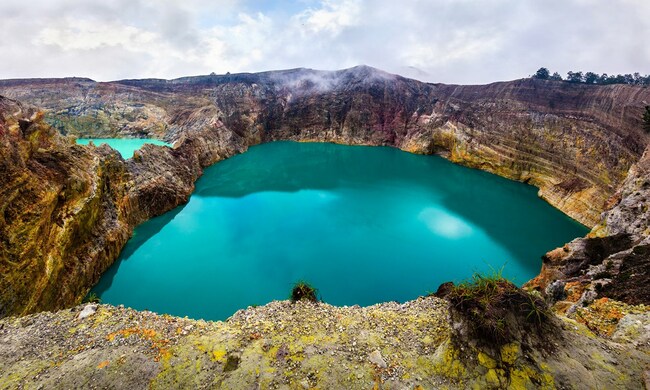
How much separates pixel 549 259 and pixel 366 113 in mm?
41085

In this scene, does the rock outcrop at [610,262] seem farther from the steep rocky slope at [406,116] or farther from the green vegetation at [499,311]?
the steep rocky slope at [406,116]

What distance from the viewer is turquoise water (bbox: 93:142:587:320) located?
13680 mm

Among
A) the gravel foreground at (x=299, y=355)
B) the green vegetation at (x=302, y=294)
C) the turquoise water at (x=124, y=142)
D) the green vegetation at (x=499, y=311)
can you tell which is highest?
the green vegetation at (x=499, y=311)

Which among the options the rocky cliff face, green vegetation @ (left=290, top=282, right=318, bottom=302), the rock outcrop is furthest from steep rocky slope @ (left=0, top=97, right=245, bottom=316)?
the rock outcrop

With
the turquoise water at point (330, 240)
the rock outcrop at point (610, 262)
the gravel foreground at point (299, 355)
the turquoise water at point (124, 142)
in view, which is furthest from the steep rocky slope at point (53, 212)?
the turquoise water at point (124, 142)

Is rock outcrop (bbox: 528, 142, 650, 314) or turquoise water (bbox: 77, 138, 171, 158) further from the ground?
rock outcrop (bbox: 528, 142, 650, 314)

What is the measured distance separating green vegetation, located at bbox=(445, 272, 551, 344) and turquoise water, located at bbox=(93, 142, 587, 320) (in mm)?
7804

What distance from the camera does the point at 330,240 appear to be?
18016mm

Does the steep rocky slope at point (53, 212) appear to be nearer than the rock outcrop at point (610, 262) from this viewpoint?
No

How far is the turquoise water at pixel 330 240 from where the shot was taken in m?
13.7

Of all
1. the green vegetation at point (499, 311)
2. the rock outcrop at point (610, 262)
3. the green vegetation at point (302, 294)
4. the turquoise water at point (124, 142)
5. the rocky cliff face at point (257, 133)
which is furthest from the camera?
the turquoise water at point (124, 142)

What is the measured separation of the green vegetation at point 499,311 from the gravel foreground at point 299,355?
299 millimetres

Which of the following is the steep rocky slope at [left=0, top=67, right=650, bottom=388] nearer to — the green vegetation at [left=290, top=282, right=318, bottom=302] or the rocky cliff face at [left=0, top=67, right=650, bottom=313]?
the rocky cliff face at [left=0, top=67, right=650, bottom=313]

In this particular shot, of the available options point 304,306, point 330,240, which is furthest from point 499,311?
point 330,240
